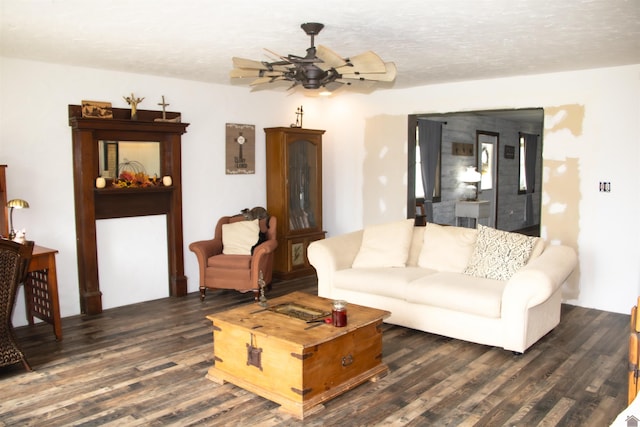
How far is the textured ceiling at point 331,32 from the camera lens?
312 centimetres

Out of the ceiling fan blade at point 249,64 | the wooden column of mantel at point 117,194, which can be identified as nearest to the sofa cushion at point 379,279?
the wooden column of mantel at point 117,194

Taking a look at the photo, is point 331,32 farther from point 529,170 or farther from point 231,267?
point 529,170

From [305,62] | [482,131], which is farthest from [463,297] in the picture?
[482,131]

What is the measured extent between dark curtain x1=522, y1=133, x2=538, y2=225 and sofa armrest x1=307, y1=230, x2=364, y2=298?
23.6ft

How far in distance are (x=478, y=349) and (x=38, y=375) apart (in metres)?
3.26

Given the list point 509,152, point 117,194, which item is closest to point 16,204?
point 117,194

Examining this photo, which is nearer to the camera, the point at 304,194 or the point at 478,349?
the point at 478,349

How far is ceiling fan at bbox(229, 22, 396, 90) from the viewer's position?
315cm

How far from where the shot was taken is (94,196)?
5168mm

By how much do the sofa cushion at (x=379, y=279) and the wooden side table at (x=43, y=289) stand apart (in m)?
2.41

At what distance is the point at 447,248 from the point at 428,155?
354 cm

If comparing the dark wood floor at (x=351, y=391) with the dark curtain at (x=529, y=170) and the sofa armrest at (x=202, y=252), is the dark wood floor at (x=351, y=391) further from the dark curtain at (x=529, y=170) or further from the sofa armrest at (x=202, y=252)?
the dark curtain at (x=529, y=170)

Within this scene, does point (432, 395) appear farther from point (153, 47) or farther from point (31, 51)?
point (31, 51)

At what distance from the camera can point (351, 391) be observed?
3389mm
